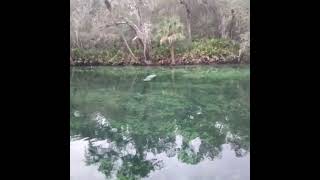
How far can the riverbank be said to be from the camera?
6.79 meters

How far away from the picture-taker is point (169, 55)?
22.9ft

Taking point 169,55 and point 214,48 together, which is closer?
point 214,48

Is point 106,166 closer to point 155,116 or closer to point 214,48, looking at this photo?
point 155,116

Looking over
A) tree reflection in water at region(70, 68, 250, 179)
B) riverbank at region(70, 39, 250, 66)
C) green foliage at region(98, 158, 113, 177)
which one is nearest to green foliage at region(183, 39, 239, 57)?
riverbank at region(70, 39, 250, 66)

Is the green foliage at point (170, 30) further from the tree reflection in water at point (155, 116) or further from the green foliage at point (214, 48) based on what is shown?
the tree reflection in water at point (155, 116)

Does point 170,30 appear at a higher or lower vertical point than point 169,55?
higher

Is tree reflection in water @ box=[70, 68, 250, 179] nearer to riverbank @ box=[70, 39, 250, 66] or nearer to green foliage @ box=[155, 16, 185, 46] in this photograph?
riverbank @ box=[70, 39, 250, 66]

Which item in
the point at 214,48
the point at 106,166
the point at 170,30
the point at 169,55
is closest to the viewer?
the point at 106,166

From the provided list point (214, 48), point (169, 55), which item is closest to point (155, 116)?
point (169, 55)

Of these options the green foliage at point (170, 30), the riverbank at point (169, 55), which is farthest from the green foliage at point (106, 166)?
the green foliage at point (170, 30)

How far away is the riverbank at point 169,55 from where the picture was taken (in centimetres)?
679
